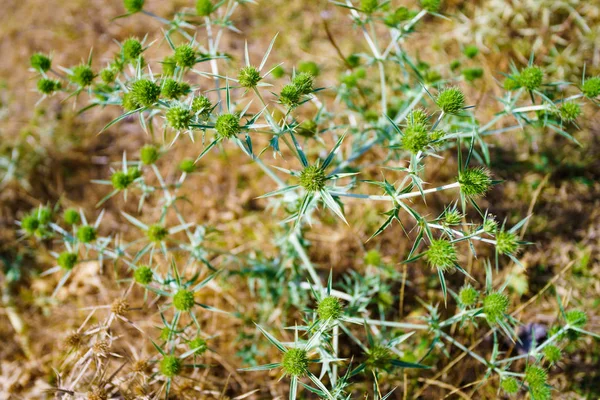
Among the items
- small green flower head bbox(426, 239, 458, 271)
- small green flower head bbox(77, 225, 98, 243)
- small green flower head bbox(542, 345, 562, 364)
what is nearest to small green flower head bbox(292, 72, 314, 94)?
small green flower head bbox(426, 239, 458, 271)

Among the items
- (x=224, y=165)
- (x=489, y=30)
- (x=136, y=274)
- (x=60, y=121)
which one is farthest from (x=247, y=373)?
(x=489, y=30)

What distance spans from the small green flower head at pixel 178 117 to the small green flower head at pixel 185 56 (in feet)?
1.39

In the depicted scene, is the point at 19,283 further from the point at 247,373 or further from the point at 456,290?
the point at 456,290

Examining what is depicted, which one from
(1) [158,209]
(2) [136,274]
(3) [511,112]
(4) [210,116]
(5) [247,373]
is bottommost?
(5) [247,373]

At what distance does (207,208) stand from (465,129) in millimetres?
2515

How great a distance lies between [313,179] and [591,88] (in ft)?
5.65

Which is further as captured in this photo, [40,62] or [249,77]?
[40,62]

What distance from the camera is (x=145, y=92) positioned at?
7.19 feet

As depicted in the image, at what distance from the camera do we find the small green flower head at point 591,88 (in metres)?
2.45

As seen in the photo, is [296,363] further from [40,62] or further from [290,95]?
[40,62]

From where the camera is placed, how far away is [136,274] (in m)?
2.58

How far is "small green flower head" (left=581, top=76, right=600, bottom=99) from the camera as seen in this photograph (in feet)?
8.04

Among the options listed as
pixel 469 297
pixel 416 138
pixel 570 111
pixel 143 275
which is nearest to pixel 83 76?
pixel 143 275

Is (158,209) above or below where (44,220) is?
below
